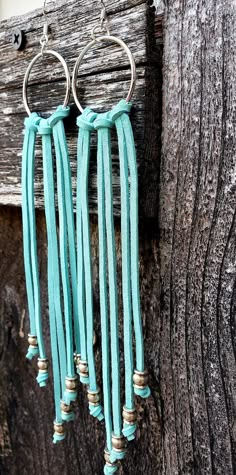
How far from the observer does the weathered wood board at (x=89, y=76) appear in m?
0.50

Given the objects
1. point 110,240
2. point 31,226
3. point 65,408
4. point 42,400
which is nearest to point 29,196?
point 31,226

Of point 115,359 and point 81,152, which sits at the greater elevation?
point 81,152

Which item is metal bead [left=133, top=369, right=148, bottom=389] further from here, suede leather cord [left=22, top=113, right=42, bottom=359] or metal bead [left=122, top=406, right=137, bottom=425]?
suede leather cord [left=22, top=113, right=42, bottom=359]

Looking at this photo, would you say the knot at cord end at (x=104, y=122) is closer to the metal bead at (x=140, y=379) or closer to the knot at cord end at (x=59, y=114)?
the knot at cord end at (x=59, y=114)

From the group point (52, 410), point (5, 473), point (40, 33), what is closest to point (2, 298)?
point (52, 410)

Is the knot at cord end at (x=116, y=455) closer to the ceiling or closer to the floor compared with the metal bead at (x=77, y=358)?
closer to the floor

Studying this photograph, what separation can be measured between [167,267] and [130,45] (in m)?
0.22

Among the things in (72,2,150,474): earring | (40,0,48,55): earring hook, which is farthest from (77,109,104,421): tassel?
(40,0,48,55): earring hook

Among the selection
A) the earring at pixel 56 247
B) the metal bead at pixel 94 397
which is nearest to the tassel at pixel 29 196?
the earring at pixel 56 247

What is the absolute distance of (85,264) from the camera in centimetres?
52

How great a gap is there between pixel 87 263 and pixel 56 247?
0.06m

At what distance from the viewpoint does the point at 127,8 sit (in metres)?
0.50

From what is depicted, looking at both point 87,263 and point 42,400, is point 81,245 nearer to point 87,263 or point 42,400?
point 87,263

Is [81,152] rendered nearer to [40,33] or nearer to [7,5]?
[40,33]
